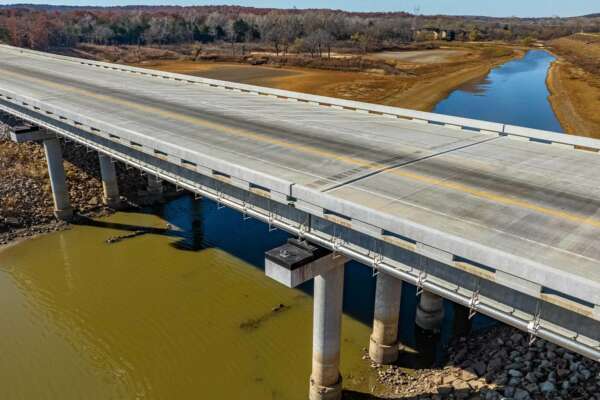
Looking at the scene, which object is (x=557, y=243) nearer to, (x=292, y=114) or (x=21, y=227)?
(x=292, y=114)

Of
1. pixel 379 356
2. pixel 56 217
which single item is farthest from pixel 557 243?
pixel 56 217

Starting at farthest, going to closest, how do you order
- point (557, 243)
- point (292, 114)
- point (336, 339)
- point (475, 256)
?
point (292, 114) → point (336, 339) → point (557, 243) → point (475, 256)

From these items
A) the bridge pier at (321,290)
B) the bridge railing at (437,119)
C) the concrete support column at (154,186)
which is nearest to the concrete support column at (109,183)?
the concrete support column at (154,186)

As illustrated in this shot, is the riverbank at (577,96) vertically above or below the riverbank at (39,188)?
above

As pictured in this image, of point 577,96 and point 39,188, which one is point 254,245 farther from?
point 577,96

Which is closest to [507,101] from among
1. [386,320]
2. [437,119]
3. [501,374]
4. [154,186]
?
[437,119]

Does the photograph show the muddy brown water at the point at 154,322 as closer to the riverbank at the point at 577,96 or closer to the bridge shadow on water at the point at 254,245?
the bridge shadow on water at the point at 254,245
